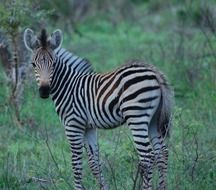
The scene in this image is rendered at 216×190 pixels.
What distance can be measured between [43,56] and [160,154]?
1724mm

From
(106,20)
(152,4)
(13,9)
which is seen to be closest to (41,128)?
(13,9)

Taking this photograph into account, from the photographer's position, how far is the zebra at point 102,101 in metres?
7.65

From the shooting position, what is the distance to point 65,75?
340 inches

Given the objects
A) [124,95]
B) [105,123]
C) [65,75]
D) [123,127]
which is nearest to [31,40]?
[65,75]

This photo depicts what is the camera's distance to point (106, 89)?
8047 millimetres

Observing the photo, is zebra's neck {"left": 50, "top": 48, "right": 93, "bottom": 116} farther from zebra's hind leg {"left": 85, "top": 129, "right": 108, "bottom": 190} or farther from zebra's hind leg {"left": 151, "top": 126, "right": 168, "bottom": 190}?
zebra's hind leg {"left": 151, "top": 126, "right": 168, "bottom": 190}

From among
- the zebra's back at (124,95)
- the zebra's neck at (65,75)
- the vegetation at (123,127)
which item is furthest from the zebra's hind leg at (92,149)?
the zebra's neck at (65,75)

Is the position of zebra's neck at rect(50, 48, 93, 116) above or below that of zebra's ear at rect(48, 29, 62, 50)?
below

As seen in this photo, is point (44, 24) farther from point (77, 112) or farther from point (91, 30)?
point (91, 30)

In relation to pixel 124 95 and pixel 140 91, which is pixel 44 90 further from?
pixel 140 91

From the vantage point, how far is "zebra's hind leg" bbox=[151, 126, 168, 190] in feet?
26.0

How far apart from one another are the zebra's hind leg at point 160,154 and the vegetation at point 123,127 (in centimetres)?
15

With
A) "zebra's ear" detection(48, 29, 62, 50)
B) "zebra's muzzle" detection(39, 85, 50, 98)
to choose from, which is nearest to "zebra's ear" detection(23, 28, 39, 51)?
"zebra's ear" detection(48, 29, 62, 50)

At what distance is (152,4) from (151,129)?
67.7 ft
